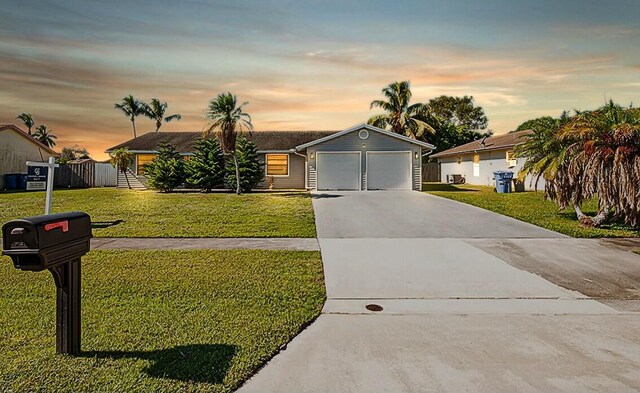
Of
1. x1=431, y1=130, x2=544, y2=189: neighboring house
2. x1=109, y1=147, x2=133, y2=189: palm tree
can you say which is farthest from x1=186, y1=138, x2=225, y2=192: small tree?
x1=431, y1=130, x2=544, y2=189: neighboring house

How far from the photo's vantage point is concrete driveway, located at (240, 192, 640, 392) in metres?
2.55

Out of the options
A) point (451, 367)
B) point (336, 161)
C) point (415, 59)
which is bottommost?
point (451, 367)

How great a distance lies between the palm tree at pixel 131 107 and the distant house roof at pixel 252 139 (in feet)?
59.6

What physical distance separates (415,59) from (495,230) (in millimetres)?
7583

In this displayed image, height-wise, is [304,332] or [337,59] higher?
[337,59]

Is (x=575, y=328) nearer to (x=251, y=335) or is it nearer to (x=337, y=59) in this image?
(x=251, y=335)

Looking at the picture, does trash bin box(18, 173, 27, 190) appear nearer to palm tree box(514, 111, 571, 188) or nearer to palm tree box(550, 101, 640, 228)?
palm tree box(514, 111, 571, 188)

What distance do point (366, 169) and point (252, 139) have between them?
8.46 m

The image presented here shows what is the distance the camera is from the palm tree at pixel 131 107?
39844mm

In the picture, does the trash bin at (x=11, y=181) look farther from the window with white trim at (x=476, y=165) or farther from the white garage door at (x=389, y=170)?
the window with white trim at (x=476, y=165)

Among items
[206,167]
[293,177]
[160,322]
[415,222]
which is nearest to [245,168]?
[206,167]

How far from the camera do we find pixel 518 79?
1430 cm

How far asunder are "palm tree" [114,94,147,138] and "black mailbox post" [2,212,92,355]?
142 ft

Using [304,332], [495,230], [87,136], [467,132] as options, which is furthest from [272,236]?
[467,132]
